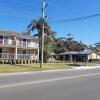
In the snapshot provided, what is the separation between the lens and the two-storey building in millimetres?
48844

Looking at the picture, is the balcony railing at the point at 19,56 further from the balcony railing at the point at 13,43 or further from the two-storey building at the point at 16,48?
the balcony railing at the point at 13,43

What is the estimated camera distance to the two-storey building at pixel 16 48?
48844mm

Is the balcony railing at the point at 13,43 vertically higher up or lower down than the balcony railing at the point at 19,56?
higher up

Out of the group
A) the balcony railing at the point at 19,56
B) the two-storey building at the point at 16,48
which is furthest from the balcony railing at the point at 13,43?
the balcony railing at the point at 19,56

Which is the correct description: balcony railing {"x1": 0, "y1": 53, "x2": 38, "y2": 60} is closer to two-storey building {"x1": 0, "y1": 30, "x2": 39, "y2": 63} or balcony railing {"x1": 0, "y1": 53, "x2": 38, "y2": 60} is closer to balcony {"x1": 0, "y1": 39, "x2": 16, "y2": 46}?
two-storey building {"x1": 0, "y1": 30, "x2": 39, "y2": 63}

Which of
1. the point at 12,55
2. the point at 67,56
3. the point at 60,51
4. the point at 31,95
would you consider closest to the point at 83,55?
the point at 67,56

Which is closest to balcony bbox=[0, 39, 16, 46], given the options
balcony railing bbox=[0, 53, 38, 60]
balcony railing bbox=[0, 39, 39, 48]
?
balcony railing bbox=[0, 39, 39, 48]

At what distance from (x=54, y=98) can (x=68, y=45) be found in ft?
Result: 345

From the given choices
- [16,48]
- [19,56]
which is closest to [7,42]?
[16,48]

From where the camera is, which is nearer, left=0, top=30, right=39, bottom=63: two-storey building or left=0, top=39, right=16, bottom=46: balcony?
left=0, top=30, right=39, bottom=63: two-storey building

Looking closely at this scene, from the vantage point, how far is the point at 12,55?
163 ft

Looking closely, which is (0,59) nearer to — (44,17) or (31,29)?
(44,17)

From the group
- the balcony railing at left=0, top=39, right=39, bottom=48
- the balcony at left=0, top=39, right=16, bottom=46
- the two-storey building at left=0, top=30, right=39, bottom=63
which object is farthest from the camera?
the balcony railing at left=0, top=39, right=39, bottom=48

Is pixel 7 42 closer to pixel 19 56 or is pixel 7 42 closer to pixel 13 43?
pixel 13 43
